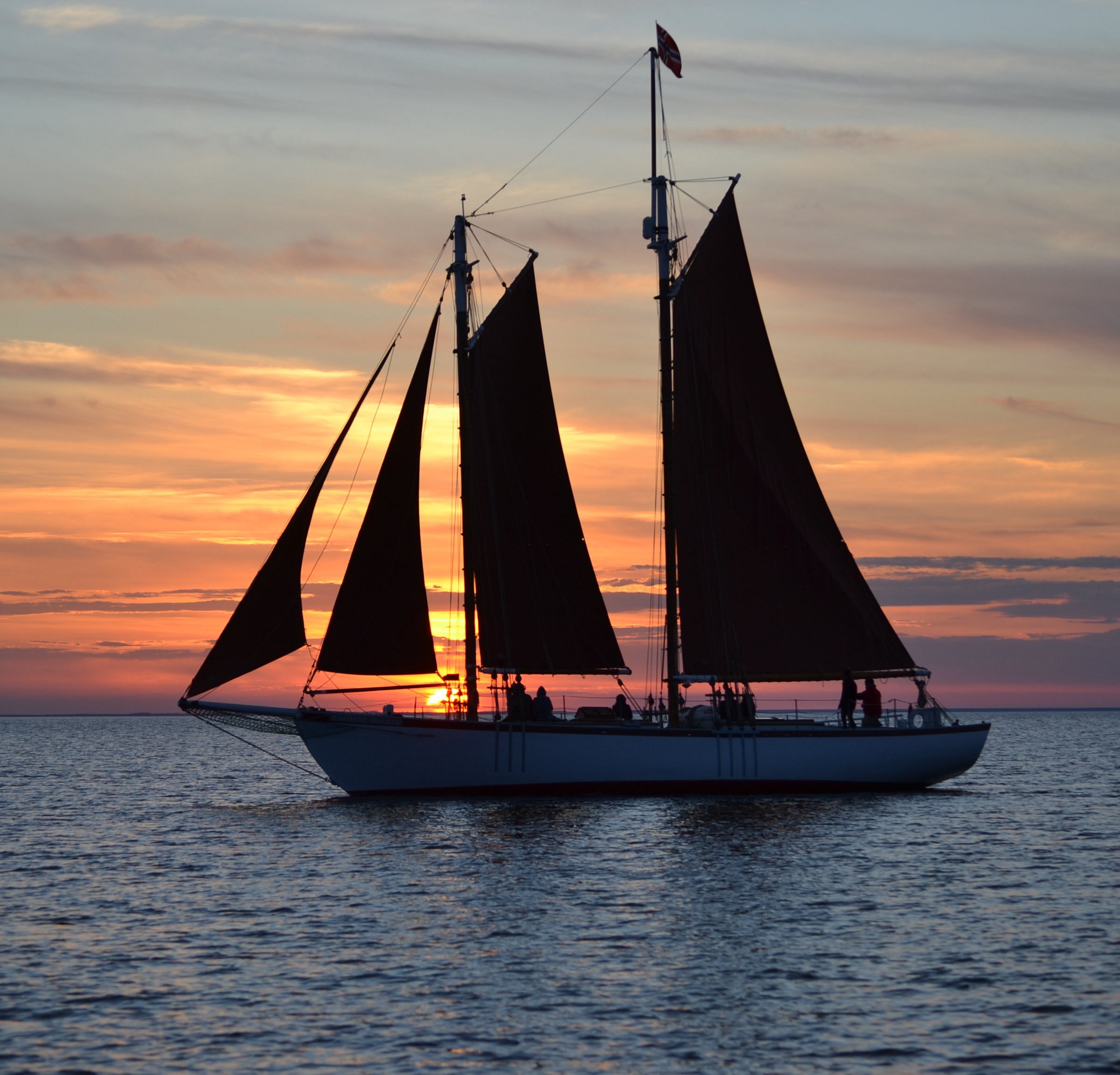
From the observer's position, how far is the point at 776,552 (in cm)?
4847

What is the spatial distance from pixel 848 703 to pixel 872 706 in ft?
3.58

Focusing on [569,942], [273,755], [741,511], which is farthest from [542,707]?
[273,755]

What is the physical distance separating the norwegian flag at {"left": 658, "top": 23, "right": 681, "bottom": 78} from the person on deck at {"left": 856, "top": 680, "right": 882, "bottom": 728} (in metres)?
22.3

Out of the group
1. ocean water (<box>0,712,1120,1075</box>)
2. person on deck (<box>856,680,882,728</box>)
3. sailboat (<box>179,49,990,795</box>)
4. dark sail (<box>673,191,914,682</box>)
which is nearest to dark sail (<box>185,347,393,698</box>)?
sailboat (<box>179,49,990,795</box>)

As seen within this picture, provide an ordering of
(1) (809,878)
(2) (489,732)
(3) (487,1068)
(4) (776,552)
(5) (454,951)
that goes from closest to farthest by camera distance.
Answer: (3) (487,1068), (5) (454,951), (1) (809,878), (2) (489,732), (4) (776,552)

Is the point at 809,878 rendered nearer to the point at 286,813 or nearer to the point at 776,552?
the point at 776,552

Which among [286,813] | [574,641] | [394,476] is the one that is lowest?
[286,813]

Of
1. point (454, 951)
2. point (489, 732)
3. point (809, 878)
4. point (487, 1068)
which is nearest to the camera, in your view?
point (487, 1068)

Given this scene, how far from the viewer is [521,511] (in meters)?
47.3

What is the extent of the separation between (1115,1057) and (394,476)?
31043 millimetres

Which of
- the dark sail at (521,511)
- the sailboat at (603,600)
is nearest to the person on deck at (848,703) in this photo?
the sailboat at (603,600)

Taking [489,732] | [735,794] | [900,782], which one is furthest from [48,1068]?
[900,782]

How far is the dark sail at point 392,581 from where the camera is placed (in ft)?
148

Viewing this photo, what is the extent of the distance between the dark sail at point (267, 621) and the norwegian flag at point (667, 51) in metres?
19.9
